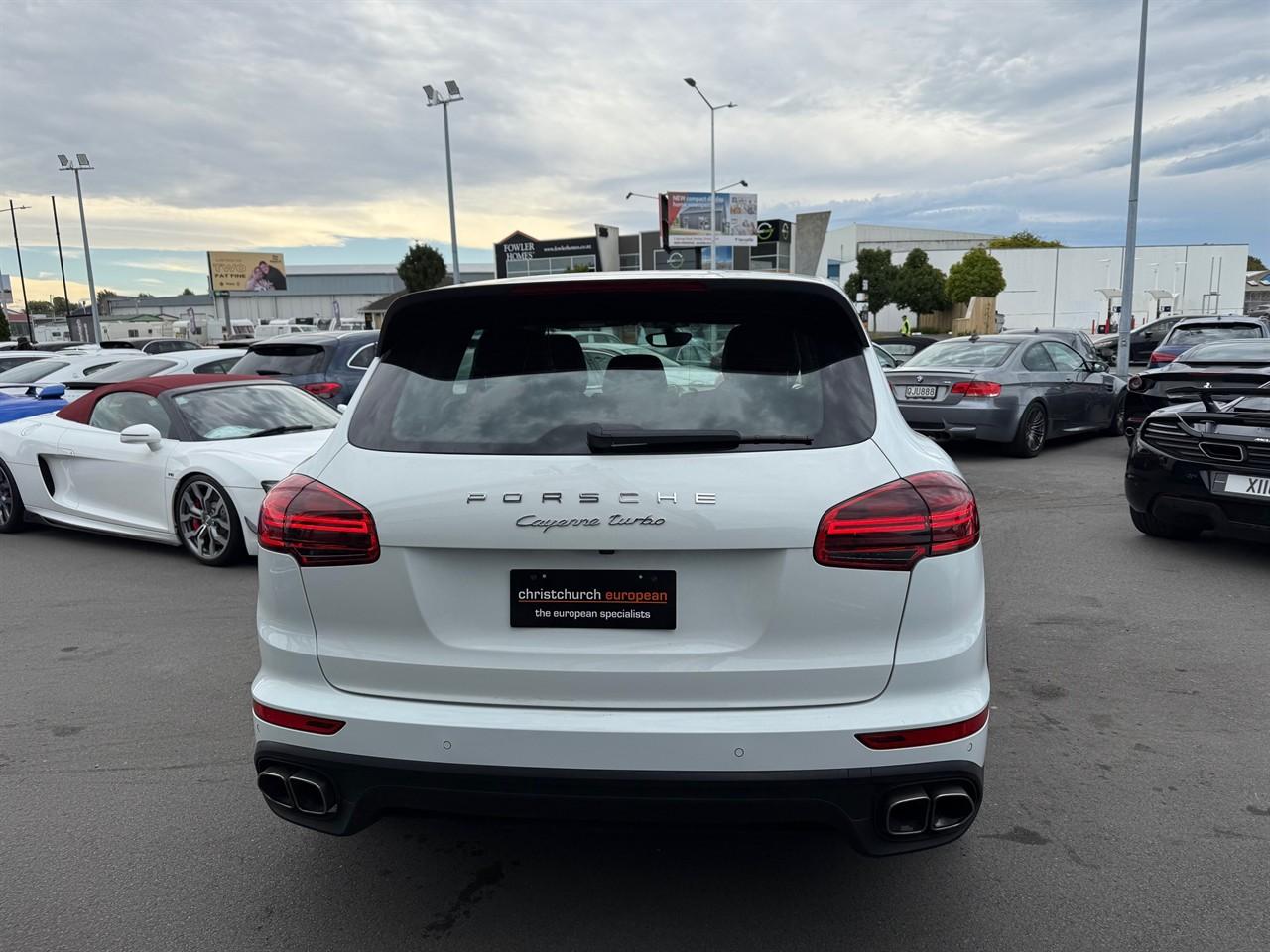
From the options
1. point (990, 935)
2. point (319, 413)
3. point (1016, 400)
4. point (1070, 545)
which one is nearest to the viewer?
point (990, 935)

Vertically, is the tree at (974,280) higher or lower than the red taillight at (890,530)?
higher

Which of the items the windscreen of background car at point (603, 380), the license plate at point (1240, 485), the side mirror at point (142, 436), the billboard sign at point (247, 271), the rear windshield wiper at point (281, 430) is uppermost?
the billboard sign at point (247, 271)

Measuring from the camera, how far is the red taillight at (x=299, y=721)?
2.39 metres

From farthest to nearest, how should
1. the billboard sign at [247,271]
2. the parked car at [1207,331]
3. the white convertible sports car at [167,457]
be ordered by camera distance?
the billboard sign at [247,271] < the parked car at [1207,331] < the white convertible sports car at [167,457]

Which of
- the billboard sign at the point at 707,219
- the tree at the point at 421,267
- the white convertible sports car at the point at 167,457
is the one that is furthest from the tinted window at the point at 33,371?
the tree at the point at 421,267

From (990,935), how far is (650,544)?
146 cm

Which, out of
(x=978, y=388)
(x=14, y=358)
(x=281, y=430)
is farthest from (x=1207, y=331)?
(x=14, y=358)

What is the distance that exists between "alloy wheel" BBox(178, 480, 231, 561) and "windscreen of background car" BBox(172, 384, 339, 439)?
49 cm

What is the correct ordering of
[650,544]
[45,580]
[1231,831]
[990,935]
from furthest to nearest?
[45,580], [1231,831], [990,935], [650,544]

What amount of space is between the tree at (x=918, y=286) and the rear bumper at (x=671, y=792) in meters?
76.9

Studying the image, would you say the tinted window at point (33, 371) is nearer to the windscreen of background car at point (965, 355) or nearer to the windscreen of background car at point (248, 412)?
the windscreen of background car at point (248, 412)

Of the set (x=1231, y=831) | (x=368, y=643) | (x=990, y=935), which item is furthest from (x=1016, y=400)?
(x=368, y=643)

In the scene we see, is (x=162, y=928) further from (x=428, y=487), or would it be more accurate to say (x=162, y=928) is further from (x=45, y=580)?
(x=45, y=580)

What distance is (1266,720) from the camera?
3975 millimetres
